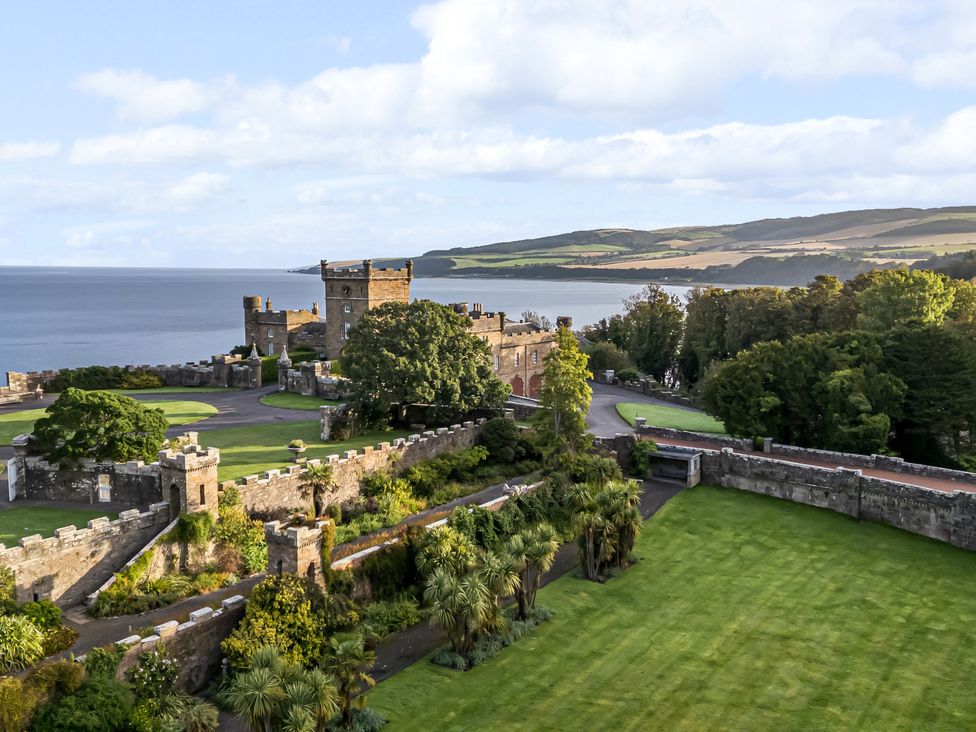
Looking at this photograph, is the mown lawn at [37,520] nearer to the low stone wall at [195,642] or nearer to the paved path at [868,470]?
the low stone wall at [195,642]

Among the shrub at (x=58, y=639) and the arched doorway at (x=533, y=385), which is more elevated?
the arched doorway at (x=533, y=385)

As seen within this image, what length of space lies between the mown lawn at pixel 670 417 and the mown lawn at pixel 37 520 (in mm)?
27906

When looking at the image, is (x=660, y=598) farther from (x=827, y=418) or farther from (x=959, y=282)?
(x=959, y=282)

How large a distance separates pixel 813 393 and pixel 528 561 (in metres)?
19.9

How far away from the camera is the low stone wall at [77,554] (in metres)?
24.0

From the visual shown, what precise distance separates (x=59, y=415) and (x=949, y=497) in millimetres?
33465

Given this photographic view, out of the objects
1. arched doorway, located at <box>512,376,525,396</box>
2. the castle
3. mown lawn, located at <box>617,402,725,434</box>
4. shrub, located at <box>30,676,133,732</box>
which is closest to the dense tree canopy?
mown lawn, located at <box>617,402,725,434</box>

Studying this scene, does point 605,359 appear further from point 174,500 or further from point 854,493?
point 174,500

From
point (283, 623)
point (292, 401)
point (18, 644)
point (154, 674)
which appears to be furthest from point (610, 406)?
point (18, 644)

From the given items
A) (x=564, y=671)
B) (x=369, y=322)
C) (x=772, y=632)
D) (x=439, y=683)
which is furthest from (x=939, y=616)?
(x=369, y=322)

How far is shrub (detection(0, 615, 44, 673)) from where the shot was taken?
64.3 ft

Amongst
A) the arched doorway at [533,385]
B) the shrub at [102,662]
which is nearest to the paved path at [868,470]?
the arched doorway at [533,385]

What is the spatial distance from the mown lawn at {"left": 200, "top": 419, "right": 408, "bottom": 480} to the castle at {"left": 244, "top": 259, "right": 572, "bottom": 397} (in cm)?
1902

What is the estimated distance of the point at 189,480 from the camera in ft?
89.8
